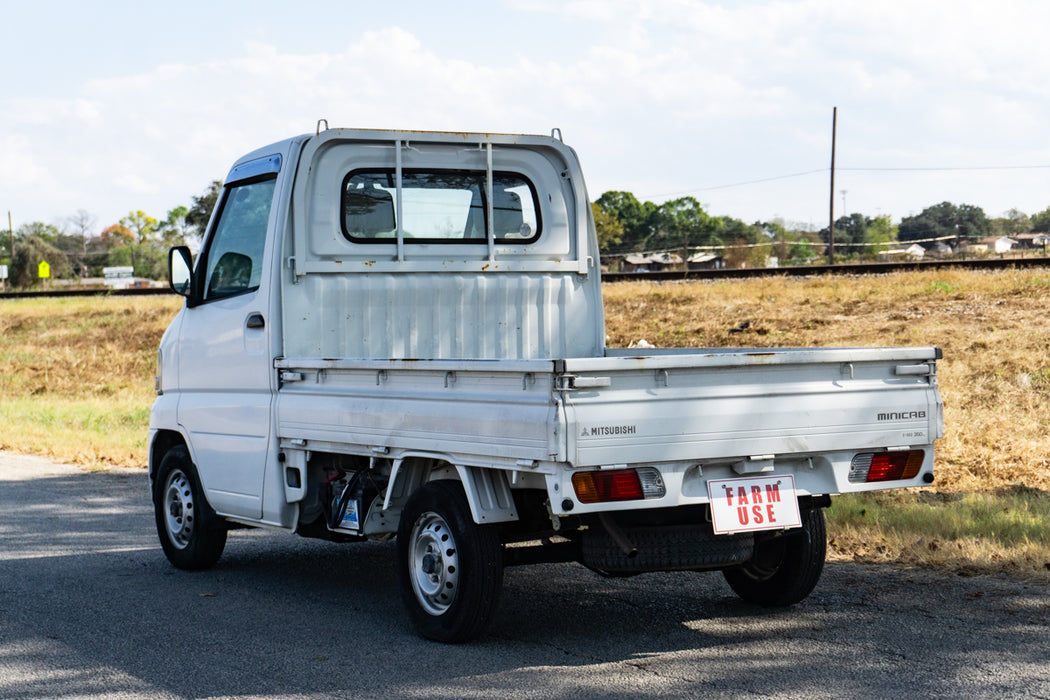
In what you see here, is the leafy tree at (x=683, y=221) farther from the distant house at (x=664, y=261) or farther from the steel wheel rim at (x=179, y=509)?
the steel wheel rim at (x=179, y=509)

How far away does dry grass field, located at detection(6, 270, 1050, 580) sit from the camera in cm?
791

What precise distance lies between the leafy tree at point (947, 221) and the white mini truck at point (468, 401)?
66.1m

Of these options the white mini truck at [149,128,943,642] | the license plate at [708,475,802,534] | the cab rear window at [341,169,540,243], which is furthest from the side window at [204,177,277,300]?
the license plate at [708,475,802,534]

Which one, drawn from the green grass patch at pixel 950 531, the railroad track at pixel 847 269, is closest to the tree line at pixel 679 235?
the railroad track at pixel 847 269

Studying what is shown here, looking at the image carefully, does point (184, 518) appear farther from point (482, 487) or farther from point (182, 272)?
point (482, 487)

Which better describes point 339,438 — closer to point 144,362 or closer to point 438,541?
point 438,541

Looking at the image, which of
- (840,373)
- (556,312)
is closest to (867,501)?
(556,312)

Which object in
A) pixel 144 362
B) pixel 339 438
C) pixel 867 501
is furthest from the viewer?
pixel 144 362

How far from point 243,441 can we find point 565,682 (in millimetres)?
Result: 2890

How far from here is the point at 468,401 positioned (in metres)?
5.34

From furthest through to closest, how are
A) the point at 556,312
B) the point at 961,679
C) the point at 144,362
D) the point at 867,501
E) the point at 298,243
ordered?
1. the point at 144,362
2. the point at 867,501
3. the point at 556,312
4. the point at 298,243
5. the point at 961,679

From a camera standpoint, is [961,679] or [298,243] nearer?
[961,679]

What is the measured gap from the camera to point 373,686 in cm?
Answer: 493

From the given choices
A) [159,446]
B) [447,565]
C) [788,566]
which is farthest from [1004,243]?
[447,565]
